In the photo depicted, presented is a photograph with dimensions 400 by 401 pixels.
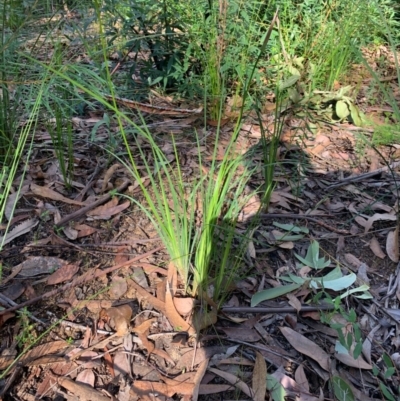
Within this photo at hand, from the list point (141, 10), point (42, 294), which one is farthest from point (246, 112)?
point (42, 294)

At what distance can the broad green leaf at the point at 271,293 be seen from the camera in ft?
4.39

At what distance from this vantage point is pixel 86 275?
137cm

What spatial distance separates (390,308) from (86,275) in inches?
37.9

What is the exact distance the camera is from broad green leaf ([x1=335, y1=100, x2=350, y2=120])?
225 cm

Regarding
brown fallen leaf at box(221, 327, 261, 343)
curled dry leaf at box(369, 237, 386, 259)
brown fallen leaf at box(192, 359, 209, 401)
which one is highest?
curled dry leaf at box(369, 237, 386, 259)

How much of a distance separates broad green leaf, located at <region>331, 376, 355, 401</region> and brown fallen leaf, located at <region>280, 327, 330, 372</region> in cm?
9

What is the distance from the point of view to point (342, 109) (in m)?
2.25

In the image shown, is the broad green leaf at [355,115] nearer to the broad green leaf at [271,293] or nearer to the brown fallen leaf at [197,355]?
the broad green leaf at [271,293]

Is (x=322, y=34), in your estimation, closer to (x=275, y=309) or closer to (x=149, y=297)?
(x=275, y=309)

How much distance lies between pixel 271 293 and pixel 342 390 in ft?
1.16

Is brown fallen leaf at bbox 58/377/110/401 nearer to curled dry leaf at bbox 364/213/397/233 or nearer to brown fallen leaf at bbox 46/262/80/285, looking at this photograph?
brown fallen leaf at bbox 46/262/80/285

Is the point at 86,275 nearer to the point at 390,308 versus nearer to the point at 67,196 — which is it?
the point at 67,196

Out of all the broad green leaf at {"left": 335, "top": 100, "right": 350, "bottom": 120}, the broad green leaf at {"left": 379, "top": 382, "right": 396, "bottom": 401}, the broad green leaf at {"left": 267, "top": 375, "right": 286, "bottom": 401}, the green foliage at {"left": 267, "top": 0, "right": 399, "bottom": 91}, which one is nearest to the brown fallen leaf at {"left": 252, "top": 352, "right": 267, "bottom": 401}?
the broad green leaf at {"left": 267, "top": 375, "right": 286, "bottom": 401}

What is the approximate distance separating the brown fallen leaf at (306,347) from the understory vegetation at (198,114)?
51 mm
